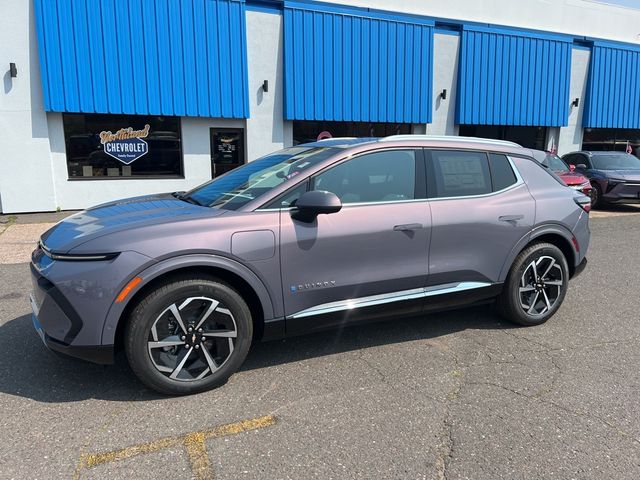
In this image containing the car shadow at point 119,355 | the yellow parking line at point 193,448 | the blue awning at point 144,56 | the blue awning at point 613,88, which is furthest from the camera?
the blue awning at point 613,88

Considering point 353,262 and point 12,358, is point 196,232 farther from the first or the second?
point 12,358

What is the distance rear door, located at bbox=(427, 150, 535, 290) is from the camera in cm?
378

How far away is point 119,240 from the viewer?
287cm

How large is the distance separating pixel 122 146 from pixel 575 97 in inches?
624

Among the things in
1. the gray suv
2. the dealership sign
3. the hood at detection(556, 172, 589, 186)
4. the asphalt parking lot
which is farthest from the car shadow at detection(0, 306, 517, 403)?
the dealership sign

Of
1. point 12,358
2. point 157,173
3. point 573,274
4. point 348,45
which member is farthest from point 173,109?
point 573,274

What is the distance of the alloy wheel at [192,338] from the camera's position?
9.75ft

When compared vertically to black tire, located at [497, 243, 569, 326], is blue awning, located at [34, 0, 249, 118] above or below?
above

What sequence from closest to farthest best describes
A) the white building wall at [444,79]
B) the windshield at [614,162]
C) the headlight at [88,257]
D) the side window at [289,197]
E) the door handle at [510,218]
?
1. the headlight at [88,257]
2. the side window at [289,197]
3. the door handle at [510,218]
4. the windshield at [614,162]
5. the white building wall at [444,79]

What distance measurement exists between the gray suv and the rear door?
0.04 ft

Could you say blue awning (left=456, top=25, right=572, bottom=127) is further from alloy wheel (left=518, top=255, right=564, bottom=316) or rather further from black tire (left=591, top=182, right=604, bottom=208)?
alloy wheel (left=518, top=255, right=564, bottom=316)

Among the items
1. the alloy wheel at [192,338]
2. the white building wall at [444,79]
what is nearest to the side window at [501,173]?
the alloy wheel at [192,338]

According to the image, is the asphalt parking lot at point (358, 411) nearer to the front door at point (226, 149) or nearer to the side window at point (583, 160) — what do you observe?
the front door at point (226, 149)

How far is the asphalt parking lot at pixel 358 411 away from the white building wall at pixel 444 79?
11975 mm
